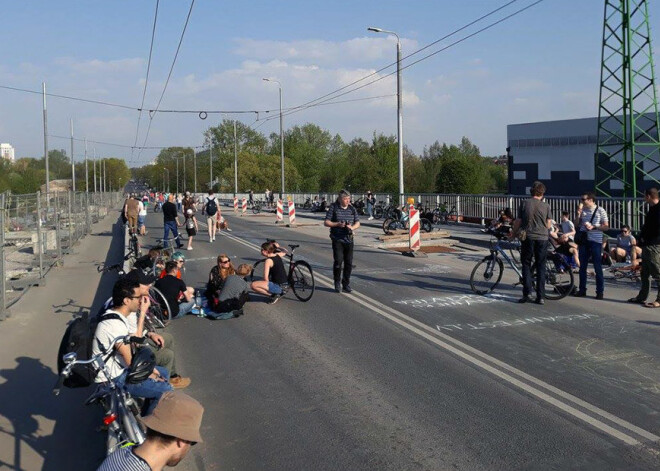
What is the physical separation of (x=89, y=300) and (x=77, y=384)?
25.1 feet

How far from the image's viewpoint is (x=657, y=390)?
6.27 m

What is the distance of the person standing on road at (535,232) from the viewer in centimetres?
1019

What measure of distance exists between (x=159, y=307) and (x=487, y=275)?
570 cm

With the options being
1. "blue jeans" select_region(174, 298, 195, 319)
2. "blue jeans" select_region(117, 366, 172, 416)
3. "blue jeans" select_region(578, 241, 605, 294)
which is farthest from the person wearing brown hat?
"blue jeans" select_region(578, 241, 605, 294)

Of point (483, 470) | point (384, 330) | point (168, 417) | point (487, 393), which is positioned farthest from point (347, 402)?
point (168, 417)

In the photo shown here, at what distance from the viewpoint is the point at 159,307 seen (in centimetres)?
934

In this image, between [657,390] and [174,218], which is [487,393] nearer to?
[657,390]

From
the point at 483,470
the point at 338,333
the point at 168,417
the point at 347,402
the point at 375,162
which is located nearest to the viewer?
the point at 168,417

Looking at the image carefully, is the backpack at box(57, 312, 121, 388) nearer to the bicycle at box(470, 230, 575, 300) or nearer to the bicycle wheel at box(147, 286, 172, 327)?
the bicycle wheel at box(147, 286, 172, 327)

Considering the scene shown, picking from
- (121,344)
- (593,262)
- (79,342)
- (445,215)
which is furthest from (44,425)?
(445,215)

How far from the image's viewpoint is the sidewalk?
17.3 feet

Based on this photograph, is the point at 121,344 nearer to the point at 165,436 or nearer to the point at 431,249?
the point at 165,436

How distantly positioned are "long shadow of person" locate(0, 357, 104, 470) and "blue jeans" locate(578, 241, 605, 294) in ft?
26.3

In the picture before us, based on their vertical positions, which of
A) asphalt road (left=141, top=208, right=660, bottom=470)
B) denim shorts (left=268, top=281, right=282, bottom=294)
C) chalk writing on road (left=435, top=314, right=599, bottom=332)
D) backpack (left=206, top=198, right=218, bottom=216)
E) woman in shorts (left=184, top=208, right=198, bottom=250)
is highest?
backpack (left=206, top=198, right=218, bottom=216)
